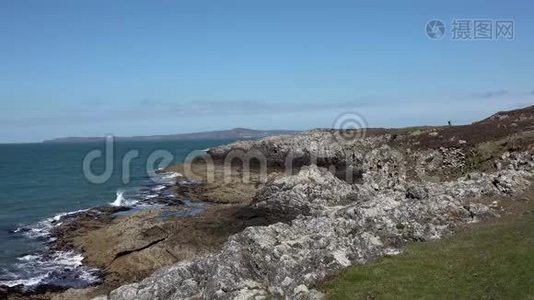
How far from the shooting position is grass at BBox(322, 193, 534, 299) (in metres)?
24.5

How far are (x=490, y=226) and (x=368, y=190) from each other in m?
25.4

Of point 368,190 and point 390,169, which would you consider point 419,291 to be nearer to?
point 368,190

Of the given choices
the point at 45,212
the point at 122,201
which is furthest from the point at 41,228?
the point at 122,201

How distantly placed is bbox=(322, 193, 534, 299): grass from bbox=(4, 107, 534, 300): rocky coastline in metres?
1.77

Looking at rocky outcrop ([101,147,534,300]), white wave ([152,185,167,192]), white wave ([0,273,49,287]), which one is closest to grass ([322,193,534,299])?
rocky outcrop ([101,147,534,300])

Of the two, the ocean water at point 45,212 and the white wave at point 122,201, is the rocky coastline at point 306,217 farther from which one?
the white wave at point 122,201

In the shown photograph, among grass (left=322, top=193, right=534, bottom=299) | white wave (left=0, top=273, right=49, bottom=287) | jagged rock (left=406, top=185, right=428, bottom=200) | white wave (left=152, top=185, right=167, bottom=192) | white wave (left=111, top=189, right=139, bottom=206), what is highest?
jagged rock (left=406, top=185, right=428, bottom=200)

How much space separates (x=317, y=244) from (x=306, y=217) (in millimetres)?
9540

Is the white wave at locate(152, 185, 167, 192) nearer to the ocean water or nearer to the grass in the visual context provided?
the ocean water

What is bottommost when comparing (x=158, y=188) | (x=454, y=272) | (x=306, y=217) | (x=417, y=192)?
(x=158, y=188)

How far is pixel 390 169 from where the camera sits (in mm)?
80750

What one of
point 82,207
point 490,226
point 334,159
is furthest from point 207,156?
point 490,226

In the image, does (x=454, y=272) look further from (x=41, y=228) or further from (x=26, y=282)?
(x=41, y=228)

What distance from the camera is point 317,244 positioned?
31688mm
